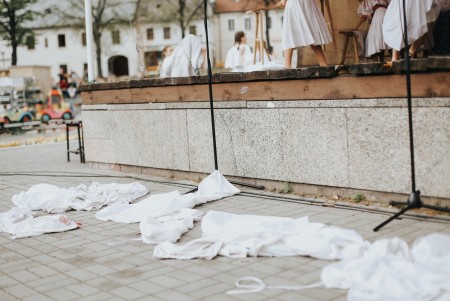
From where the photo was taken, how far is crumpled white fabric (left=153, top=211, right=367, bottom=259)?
492 cm

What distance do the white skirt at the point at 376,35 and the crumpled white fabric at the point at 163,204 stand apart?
11.4 feet

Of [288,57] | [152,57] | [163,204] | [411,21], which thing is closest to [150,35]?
[152,57]

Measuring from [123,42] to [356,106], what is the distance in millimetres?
82826

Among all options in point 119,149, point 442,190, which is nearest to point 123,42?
point 119,149

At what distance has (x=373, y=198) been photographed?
678cm

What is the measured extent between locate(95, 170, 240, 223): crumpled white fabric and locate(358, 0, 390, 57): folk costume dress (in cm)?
348

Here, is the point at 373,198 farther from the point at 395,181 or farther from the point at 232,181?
the point at 232,181

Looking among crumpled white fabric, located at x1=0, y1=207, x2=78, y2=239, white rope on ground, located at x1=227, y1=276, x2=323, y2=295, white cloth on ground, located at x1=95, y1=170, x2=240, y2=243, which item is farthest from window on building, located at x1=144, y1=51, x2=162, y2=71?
white rope on ground, located at x1=227, y1=276, x2=323, y2=295

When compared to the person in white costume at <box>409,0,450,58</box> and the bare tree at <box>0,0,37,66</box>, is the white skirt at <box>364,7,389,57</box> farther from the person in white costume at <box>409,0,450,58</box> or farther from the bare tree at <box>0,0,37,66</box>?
the bare tree at <box>0,0,37,66</box>

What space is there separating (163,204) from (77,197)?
1.68 metres

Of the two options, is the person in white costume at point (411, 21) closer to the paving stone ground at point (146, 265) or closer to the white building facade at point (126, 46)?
the paving stone ground at point (146, 265)

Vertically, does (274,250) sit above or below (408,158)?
below

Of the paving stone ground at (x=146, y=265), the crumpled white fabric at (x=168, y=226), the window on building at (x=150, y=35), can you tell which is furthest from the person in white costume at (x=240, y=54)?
the window on building at (x=150, y=35)

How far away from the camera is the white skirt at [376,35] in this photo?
938cm
